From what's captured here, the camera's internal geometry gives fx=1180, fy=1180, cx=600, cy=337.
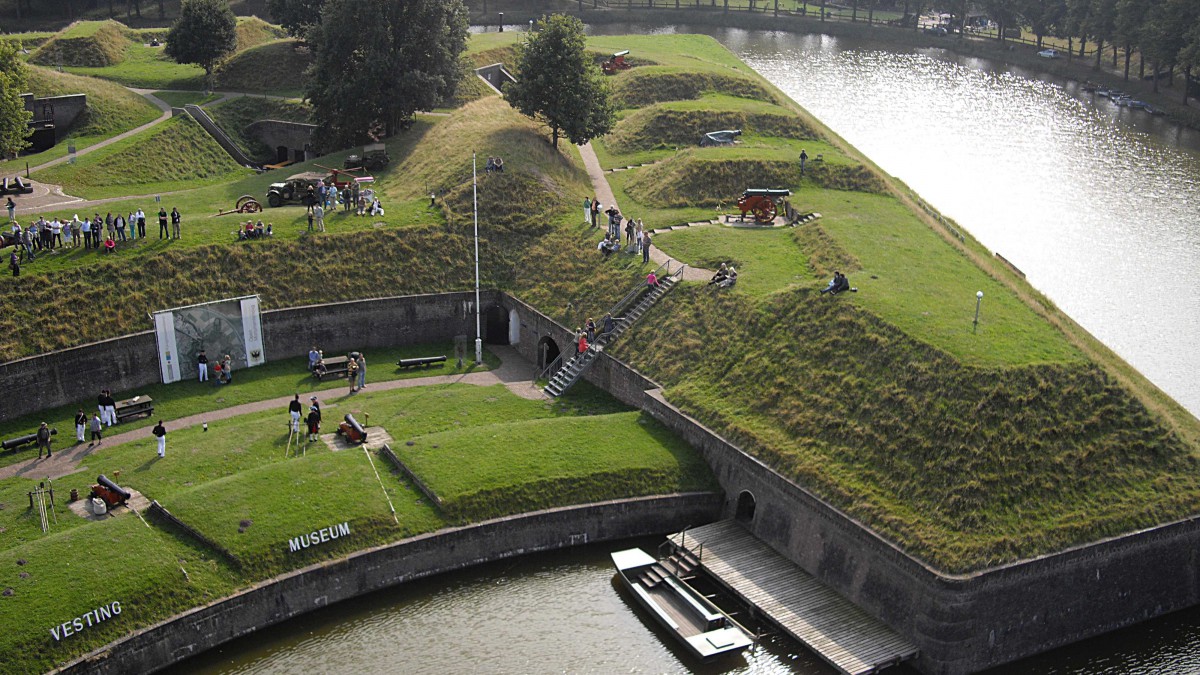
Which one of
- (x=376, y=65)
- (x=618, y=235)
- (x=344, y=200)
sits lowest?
(x=618, y=235)

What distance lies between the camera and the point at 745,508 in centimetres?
5209

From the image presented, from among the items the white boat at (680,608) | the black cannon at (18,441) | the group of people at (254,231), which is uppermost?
the group of people at (254,231)

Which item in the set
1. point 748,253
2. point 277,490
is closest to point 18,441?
point 277,490

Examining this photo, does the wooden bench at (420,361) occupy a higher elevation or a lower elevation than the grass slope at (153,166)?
lower

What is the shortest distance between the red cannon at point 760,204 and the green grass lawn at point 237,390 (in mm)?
18190

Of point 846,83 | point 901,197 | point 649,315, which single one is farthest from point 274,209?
point 846,83

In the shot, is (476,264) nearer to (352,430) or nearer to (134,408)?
(352,430)

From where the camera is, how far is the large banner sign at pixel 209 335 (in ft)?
197

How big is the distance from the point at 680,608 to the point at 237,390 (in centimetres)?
2706

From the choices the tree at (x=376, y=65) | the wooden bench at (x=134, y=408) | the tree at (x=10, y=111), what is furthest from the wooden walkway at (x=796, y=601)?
the tree at (x=10, y=111)

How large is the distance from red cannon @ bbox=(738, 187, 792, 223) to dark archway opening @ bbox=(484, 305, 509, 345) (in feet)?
52.2

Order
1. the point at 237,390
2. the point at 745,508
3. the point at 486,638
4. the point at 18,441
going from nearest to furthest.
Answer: the point at 486,638 < the point at 745,508 < the point at 18,441 < the point at 237,390

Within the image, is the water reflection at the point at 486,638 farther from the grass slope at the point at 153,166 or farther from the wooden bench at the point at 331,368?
the grass slope at the point at 153,166

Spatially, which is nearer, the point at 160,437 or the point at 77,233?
the point at 160,437
